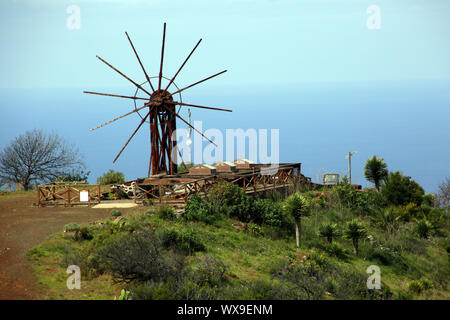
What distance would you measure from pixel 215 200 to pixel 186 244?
541cm

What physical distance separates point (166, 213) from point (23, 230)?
5657mm

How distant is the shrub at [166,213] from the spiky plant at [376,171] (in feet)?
55.9

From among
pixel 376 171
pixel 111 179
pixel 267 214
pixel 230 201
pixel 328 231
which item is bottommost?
pixel 328 231

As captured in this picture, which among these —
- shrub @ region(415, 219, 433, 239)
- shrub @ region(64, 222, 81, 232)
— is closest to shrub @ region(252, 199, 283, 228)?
shrub @ region(415, 219, 433, 239)

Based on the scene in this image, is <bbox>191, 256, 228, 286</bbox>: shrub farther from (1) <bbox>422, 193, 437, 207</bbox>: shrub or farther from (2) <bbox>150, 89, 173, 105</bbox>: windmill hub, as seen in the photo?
(1) <bbox>422, 193, 437, 207</bbox>: shrub

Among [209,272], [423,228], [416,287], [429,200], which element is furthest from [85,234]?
[429,200]

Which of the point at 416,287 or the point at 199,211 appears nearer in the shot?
the point at 416,287

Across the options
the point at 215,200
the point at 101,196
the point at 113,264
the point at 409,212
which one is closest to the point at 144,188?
the point at 101,196

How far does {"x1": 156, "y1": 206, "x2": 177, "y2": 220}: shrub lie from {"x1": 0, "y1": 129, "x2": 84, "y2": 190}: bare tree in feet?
63.4

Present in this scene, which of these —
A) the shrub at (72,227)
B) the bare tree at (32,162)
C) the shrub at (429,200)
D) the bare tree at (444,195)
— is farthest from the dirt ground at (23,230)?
the bare tree at (444,195)

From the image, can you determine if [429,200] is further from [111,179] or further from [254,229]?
[111,179]

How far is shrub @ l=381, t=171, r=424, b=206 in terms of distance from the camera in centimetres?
3038

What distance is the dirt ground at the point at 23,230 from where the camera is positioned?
1395 cm

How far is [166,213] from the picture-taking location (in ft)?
70.3
